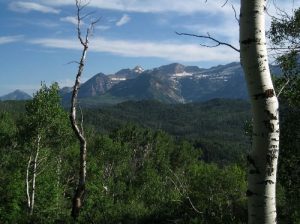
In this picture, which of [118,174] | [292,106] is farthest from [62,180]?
Result: [292,106]

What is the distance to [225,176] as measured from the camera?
185ft

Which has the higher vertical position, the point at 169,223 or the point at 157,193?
the point at 169,223

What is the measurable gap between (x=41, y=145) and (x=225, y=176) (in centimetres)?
2457

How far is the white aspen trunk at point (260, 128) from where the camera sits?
4609mm

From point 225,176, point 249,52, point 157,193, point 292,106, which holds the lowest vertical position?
point 157,193

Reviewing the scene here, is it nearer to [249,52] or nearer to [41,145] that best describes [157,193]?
[41,145]

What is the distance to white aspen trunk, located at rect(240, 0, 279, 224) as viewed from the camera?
4.61m

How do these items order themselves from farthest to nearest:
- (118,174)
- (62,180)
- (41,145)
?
(118,174)
(62,180)
(41,145)

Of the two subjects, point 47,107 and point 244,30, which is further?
point 47,107

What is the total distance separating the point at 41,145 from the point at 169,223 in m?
28.2

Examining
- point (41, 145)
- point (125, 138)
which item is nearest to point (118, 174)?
point (125, 138)

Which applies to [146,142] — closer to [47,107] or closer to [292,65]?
[47,107]

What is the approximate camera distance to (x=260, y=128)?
464 centimetres

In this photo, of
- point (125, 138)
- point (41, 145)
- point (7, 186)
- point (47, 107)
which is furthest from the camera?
point (125, 138)
